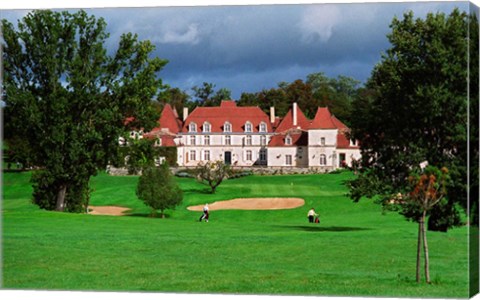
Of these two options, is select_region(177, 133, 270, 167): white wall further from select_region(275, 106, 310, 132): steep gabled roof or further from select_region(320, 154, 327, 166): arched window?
select_region(320, 154, 327, 166): arched window

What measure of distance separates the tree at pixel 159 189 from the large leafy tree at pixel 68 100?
0.95 metres

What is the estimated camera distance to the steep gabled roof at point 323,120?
16.5 metres

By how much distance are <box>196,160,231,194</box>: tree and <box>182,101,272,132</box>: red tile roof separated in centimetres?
61

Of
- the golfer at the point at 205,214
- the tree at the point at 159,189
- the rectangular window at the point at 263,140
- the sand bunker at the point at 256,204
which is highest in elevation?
A: the rectangular window at the point at 263,140

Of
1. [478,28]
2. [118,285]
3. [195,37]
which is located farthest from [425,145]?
[118,285]

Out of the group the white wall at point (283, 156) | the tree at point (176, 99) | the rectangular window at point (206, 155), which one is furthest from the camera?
the white wall at point (283, 156)

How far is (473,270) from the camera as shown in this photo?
1328cm

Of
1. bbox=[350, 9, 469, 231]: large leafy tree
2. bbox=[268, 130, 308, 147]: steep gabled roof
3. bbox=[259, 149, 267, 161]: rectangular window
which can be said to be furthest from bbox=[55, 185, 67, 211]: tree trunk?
bbox=[350, 9, 469, 231]: large leafy tree

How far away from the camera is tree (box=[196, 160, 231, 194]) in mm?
17484

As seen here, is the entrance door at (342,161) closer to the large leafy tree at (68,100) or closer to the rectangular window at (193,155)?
the rectangular window at (193,155)

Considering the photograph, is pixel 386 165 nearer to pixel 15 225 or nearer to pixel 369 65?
pixel 369 65

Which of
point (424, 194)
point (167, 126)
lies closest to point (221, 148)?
point (167, 126)

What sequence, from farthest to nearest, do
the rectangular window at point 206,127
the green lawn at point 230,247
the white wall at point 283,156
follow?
the white wall at point 283,156 → the rectangular window at point 206,127 → the green lawn at point 230,247

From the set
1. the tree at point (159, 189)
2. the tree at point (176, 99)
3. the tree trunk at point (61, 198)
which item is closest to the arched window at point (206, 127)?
the tree at point (176, 99)
